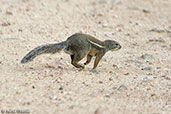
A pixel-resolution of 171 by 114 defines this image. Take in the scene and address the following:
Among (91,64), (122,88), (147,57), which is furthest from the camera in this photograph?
(147,57)

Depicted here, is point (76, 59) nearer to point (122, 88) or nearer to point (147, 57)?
point (122, 88)

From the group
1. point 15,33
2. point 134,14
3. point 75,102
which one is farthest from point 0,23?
point 75,102

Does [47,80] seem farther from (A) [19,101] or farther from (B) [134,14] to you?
(B) [134,14]

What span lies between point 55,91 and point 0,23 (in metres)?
5.41

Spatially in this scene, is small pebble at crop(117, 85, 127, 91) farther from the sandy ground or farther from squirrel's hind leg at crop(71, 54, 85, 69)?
squirrel's hind leg at crop(71, 54, 85, 69)

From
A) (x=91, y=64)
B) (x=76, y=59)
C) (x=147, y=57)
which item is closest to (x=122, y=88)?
(x=76, y=59)

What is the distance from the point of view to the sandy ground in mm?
6551

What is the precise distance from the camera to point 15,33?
11.2 meters

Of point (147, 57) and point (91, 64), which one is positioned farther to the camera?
point (147, 57)

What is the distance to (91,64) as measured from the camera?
9242 mm

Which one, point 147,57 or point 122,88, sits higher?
point 122,88

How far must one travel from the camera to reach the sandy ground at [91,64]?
21.5 feet

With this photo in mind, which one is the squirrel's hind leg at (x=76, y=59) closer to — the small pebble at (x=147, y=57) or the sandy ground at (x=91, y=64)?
the sandy ground at (x=91, y=64)

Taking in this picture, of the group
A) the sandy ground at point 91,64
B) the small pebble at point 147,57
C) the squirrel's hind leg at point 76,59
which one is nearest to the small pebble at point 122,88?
the sandy ground at point 91,64
